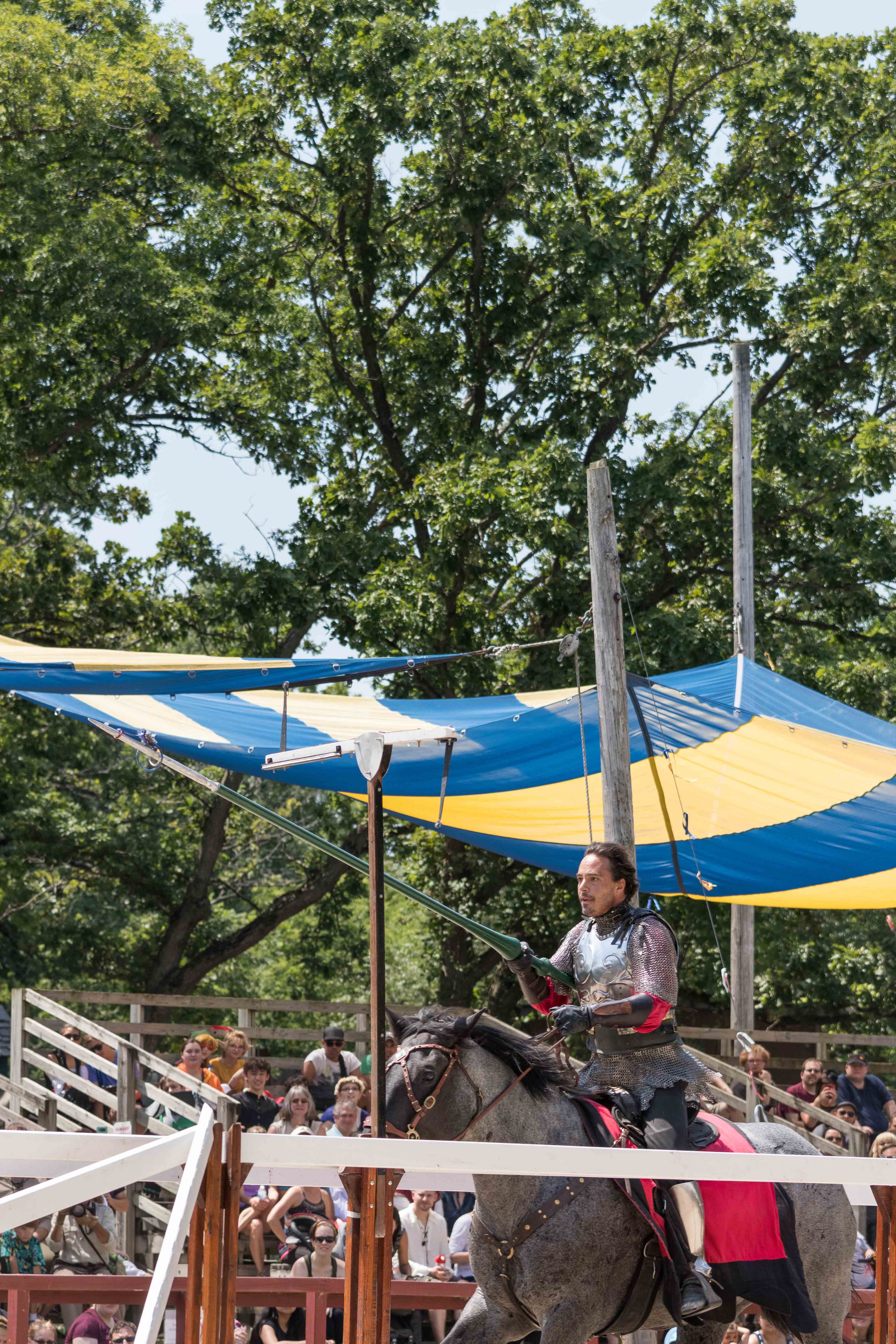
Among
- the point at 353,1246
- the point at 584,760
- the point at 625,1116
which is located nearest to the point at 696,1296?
the point at 625,1116

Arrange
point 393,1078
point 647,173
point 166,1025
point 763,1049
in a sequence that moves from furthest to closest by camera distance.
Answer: point 647,173, point 166,1025, point 763,1049, point 393,1078

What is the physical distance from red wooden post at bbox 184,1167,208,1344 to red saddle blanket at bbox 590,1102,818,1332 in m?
2.21

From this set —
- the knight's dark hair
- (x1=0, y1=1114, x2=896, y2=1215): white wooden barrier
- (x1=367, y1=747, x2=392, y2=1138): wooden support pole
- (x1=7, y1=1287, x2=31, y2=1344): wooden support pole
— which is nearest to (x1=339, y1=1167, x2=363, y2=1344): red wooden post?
(x1=0, y1=1114, x2=896, y2=1215): white wooden barrier

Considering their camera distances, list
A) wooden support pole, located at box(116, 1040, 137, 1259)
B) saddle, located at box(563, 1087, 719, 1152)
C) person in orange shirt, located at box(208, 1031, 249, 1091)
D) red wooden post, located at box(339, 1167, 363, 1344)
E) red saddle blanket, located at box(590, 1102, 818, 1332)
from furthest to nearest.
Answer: person in orange shirt, located at box(208, 1031, 249, 1091) < wooden support pole, located at box(116, 1040, 137, 1259) < red saddle blanket, located at box(590, 1102, 818, 1332) < saddle, located at box(563, 1087, 719, 1152) < red wooden post, located at box(339, 1167, 363, 1344)

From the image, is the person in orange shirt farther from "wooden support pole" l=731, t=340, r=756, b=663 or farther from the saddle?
the saddle

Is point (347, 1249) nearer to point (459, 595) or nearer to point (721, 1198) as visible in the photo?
point (721, 1198)

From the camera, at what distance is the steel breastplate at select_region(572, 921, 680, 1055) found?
201 inches

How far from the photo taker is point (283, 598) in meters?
16.0

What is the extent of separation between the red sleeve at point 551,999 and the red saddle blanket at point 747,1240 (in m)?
0.45

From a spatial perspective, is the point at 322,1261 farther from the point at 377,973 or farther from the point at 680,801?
the point at 377,973

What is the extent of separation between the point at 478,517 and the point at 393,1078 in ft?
35.1

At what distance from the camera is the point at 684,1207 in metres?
4.91

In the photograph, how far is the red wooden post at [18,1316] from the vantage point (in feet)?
15.0

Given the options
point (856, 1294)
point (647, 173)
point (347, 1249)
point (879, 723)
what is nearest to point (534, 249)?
point (647, 173)
